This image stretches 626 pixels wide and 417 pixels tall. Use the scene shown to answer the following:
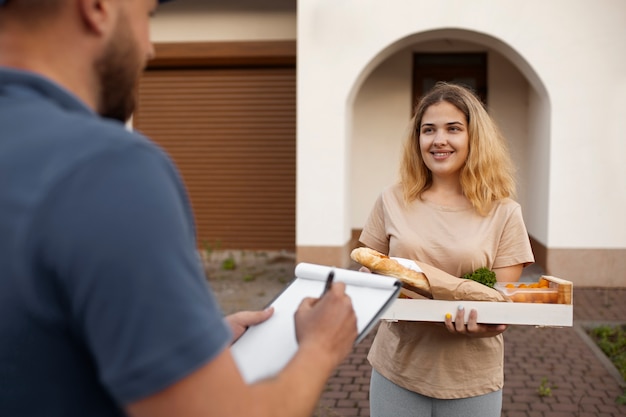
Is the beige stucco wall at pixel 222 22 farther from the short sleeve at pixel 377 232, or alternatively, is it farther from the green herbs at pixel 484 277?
the green herbs at pixel 484 277

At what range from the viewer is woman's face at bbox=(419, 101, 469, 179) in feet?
9.36

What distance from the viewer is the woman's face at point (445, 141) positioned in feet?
9.36

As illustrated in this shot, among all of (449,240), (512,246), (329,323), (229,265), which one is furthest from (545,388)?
(229,265)

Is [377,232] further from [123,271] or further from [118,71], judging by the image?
[123,271]

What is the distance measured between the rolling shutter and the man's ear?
9.89 metres

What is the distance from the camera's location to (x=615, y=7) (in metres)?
8.52

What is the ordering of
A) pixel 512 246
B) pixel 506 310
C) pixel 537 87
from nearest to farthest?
1. pixel 506 310
2. pixel 512 246
3. pixel 537 87

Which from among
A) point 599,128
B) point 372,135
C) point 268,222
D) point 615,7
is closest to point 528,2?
point 615,7

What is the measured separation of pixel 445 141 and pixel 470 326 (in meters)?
0.87

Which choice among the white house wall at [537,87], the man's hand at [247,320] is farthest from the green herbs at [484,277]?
the white house wall at [537,87]

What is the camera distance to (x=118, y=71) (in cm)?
106

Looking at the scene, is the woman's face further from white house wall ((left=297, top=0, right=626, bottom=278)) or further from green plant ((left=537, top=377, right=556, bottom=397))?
white house wall ((left=297, top=0, right=626, bottom=278))

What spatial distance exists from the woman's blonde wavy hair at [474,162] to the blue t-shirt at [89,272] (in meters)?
2.06

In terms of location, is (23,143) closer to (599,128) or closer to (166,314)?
(166,314)
